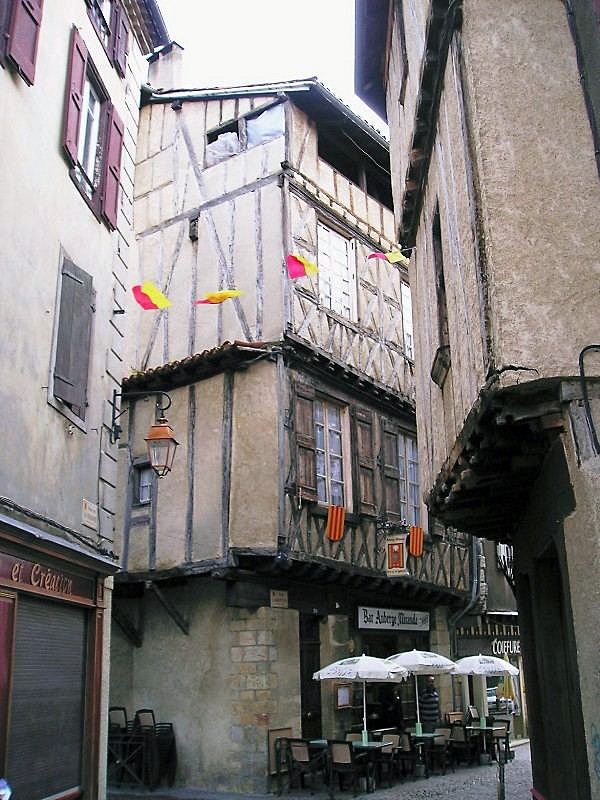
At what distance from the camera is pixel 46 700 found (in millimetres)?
6914

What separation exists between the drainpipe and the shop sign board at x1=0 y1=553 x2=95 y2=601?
1038 cm

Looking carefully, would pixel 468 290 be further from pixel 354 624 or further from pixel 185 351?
pixel 354 624

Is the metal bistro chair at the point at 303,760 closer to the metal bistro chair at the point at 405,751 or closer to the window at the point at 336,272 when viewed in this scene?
the metal bistro chair at the point at 405,751

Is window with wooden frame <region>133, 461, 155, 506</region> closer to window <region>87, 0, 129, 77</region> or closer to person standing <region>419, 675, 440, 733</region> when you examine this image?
person standing <region>419, 675, 440, 733</region>

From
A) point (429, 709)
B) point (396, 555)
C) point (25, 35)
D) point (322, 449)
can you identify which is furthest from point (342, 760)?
point (25, 35)

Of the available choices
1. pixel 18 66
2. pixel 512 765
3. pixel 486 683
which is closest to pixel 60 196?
pixel 18 66

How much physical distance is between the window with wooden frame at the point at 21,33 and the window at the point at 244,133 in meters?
7.62

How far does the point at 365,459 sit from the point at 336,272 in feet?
11.2

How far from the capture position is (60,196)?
7.82 m

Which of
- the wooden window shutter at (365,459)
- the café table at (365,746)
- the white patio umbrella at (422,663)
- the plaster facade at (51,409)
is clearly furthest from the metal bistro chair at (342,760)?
the plaster facade at (51,409)

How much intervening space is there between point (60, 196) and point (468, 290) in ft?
13.8

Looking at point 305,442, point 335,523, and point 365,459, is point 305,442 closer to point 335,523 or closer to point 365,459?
point 335,523

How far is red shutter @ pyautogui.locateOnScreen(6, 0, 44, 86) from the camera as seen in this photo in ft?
21.7

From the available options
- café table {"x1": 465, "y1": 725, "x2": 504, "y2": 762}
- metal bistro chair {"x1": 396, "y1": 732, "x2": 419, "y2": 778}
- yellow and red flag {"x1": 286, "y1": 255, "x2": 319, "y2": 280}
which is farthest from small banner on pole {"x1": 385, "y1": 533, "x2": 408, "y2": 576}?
yellow and red flag {"x1": 286, "y1": 255, "x2": 319, "y2": 280}
